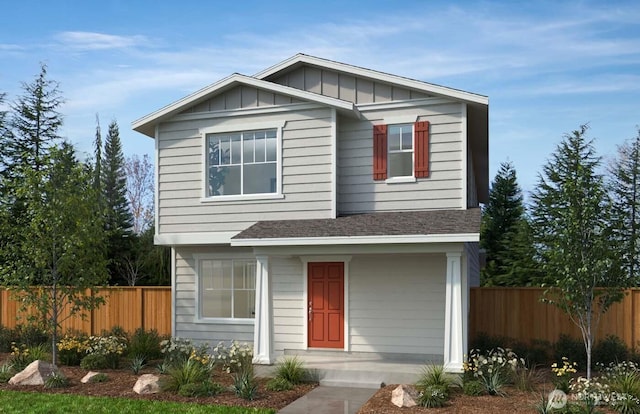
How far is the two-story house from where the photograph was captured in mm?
12906

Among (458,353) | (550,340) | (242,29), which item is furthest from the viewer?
(550,340)

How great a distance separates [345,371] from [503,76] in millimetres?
7537

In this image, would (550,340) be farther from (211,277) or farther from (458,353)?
(211,277)

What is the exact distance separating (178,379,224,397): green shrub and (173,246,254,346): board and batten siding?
382cm

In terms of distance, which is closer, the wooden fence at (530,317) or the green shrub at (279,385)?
the green shrub at (279,385)

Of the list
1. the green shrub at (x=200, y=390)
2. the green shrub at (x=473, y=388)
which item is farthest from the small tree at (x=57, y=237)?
the green shrub at (x=473, y=388)

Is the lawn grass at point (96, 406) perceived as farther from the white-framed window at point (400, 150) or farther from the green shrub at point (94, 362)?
the white-framed window at point (400, 150)

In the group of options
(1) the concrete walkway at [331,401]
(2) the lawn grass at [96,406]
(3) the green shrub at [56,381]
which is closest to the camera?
(2) the lawn grass at [96,406]

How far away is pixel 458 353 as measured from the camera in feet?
36.7

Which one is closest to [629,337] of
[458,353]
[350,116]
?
[458,353]

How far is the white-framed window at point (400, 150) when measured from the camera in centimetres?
1347

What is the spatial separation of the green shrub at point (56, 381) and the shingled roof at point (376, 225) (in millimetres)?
4103

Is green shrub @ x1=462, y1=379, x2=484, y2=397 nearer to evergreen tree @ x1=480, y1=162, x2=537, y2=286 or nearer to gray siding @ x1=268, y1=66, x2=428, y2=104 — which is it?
gray siding @ x1=268, y1=66, x2=428, y2=104

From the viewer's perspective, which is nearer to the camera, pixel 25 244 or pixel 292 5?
pixel 292 5
